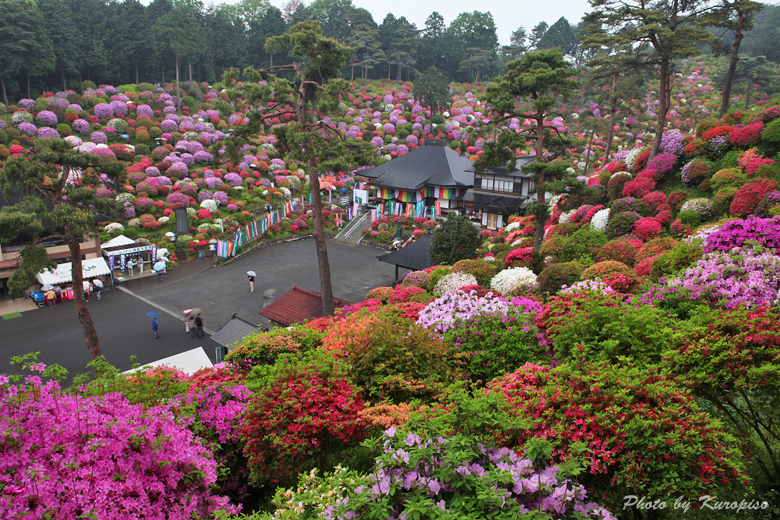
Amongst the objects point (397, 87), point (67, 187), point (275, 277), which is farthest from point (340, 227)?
point (397, 87)

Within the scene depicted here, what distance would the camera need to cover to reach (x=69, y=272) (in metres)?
24.1

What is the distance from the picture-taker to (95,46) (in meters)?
50.5

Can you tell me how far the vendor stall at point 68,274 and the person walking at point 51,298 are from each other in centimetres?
42

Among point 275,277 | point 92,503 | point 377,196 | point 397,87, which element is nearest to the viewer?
point 92,503

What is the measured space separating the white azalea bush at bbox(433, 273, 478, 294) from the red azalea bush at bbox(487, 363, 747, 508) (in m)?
9.19

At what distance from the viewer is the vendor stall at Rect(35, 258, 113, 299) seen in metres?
23.3

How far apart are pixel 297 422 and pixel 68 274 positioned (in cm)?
2398

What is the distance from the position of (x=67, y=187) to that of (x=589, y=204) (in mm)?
20039

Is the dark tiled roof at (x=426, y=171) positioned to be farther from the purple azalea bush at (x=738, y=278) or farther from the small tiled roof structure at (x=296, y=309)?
the purple azalea bush at (x=738, y=278)

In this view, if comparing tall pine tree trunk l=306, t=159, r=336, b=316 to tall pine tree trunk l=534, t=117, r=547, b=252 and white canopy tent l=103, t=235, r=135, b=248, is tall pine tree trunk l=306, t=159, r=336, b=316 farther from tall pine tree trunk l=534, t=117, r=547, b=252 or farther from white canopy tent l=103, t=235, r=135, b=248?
white canopy tent l=103, t=235, r=135, b=248

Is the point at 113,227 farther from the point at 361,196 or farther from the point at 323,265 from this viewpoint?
the point at 323,265

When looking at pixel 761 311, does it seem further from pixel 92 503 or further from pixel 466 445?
pixel 92 503

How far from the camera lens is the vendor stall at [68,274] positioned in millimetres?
23344

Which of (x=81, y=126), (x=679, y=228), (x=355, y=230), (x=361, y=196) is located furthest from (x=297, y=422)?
(x=81, y=126)
